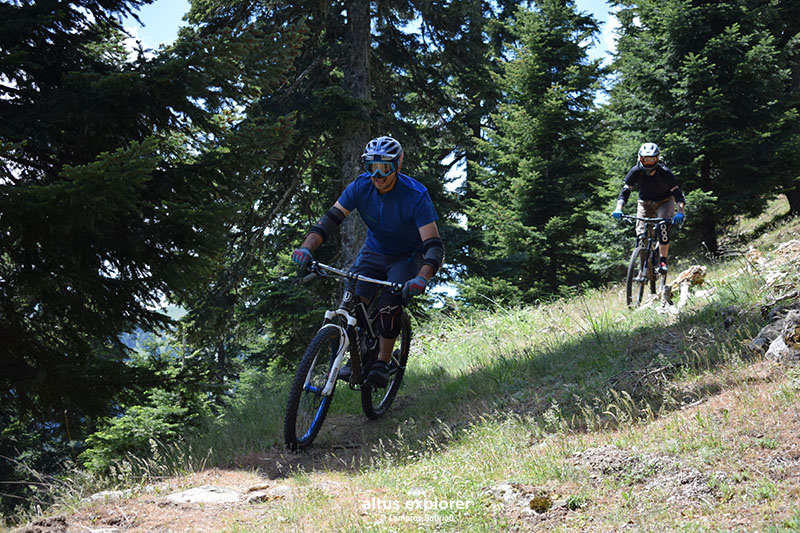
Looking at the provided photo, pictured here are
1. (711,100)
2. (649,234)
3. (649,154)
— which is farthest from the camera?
(711,100)

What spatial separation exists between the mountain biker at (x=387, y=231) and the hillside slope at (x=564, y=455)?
1.10m

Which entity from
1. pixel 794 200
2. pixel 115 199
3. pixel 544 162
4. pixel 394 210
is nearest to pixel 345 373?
pixel 394 210

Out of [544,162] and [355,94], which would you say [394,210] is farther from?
[544,162]

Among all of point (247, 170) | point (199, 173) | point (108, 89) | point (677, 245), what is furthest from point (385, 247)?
point (677, 245)

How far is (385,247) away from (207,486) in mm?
2739

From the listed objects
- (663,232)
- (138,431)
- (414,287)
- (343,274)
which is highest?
(663,232)

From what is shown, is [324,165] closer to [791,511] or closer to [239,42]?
[239,42]

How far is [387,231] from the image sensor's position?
566 cm

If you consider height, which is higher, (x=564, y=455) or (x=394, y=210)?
(x=394, y=210)

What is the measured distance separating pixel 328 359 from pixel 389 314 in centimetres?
74

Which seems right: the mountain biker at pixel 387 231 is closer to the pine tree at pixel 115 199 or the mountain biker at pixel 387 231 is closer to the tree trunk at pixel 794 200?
the pine tree at pixel 115 199

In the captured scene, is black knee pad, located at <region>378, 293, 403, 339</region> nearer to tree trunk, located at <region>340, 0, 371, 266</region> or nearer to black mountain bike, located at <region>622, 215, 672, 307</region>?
black mountain bike, located at <region>622, 215, 672, 307</region>

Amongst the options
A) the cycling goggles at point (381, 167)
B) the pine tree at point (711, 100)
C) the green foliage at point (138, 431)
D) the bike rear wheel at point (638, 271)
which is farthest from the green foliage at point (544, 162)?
the cycling goggles at point (381, 167)

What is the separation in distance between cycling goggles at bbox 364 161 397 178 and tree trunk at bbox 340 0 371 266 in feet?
18.8
